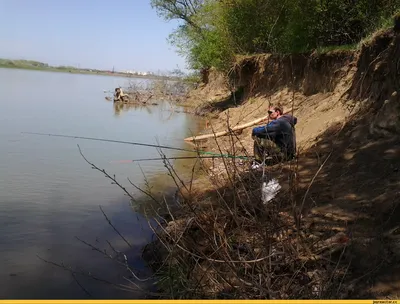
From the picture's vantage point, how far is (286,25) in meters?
16.8

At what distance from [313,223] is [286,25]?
13984 millimetres

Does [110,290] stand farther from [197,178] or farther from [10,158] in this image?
[10,158]

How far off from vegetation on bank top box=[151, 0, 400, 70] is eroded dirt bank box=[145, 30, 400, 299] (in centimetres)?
231

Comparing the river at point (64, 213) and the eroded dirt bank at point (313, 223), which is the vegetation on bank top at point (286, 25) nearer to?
the eroded dirt bank at point (313, 223)

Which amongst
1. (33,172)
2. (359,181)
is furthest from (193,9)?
(359,181)

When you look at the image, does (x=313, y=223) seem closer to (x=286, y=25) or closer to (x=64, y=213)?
(x=64, y=213)

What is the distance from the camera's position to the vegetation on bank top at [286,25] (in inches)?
477

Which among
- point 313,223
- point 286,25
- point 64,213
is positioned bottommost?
point 64,213

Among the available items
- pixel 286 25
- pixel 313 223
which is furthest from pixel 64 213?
pixel 286 25

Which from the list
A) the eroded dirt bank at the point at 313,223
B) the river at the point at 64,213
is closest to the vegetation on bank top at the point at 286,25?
the eroded dirt bank at the point at 313,223

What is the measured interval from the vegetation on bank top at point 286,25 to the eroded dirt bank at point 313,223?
2.31 metres

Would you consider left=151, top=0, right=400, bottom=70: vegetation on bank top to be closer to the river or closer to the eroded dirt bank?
the eroded dirt bank

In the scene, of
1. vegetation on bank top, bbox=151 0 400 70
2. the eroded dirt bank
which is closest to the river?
the eroded dirt bank

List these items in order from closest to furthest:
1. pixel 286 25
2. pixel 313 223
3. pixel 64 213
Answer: pixel 313 223
pixel 64 213
pixel 286 25
